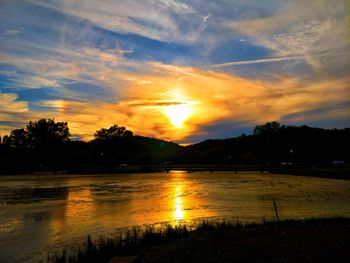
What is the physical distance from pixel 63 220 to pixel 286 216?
606 inches

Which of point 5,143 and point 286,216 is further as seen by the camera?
point 5,143

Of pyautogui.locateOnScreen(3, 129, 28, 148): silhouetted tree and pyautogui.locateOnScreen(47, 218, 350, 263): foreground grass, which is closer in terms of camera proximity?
pyautogui.locateOnScreen(47, 218, 350, 263): foreground grass

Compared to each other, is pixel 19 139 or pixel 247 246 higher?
pixel 19 139

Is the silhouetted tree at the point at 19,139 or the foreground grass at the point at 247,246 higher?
the silhouetted tree at the point at 19,139

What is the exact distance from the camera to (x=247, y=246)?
37.2 feet

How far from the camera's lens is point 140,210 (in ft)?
96.2

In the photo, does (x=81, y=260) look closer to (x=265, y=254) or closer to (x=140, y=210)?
(x=265, y=254)

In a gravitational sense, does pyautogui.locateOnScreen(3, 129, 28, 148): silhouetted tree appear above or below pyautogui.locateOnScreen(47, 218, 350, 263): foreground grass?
above

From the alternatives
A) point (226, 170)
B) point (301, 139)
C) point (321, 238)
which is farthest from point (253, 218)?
point (301, 139)

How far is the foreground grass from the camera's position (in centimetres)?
1007

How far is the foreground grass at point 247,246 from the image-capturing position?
10070 mm

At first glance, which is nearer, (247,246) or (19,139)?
(247,246)

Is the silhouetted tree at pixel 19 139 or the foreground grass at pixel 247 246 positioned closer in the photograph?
the foreground grass at pixel 247 246

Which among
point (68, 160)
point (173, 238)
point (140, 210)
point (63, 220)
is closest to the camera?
point (173, 238)
